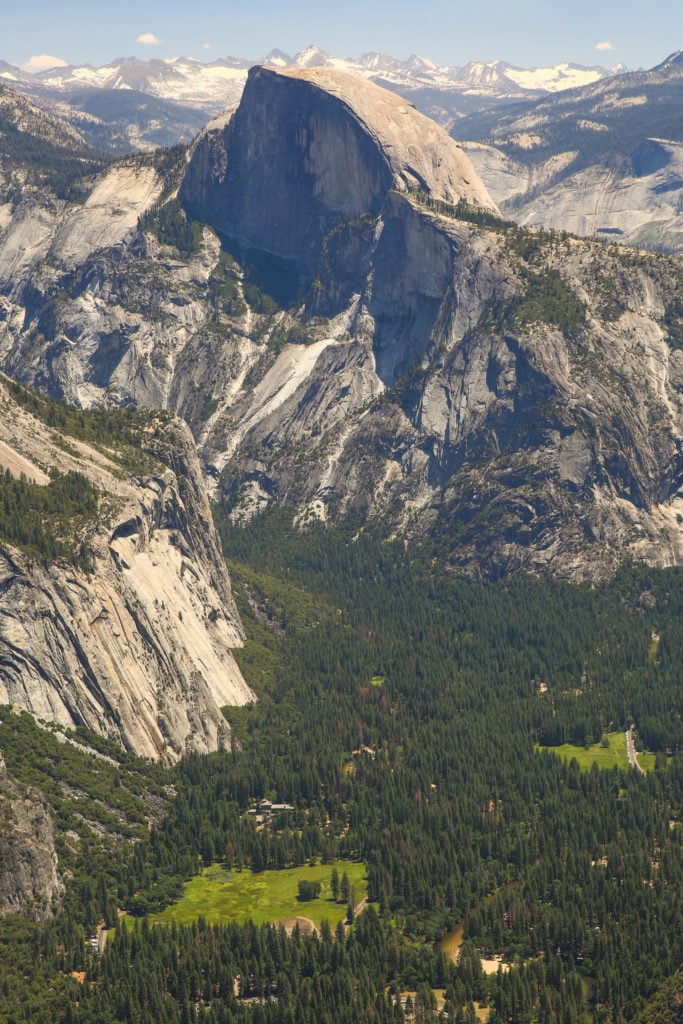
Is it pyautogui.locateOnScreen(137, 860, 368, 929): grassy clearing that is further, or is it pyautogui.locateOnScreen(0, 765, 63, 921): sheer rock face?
pyautogui.locateOnScreen(137, 860, 368, 929): grassy clearing

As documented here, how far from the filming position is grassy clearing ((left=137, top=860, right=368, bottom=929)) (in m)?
178

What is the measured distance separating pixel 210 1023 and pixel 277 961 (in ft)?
43.6

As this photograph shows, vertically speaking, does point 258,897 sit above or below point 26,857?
below

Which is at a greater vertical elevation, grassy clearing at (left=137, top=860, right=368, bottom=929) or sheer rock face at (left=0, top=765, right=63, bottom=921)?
sheer rock face at (left=0, top=765, right=63, bottom=921)

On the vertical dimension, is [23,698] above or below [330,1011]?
above

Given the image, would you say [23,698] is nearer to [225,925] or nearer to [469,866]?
[225,925]

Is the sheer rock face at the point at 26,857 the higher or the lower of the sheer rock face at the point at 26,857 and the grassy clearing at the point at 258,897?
the higher

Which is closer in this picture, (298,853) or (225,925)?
(225,925)

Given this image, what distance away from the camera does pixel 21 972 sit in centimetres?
15862

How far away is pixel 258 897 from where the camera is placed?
602 feet

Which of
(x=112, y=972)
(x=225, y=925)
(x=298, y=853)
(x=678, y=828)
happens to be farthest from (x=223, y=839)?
(x=678, y=828)

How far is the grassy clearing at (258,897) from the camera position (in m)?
178

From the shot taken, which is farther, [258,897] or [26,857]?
[258,897]

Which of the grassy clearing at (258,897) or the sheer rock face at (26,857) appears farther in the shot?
the grassy clearing at (258,897)
